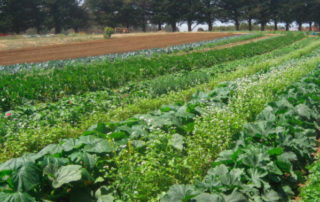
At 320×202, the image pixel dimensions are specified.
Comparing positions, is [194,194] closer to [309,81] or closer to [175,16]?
Answer: [309,81]

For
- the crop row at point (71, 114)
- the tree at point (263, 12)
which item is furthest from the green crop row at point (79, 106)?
the tree at point (263, 12)

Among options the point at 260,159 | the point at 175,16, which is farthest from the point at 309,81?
the point at 175,16

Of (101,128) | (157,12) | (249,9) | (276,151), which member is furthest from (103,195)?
Answer: (249,9)

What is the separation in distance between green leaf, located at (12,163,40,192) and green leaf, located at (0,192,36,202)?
0.09 meters

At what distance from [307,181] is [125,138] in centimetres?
273

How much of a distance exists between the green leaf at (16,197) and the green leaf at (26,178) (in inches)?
3.6

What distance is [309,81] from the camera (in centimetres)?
772

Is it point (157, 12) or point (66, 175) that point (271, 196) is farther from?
point (157, 12)

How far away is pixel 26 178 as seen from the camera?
9.93ft

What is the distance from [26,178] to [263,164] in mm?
2825

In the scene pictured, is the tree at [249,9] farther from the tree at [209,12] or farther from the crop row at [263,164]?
the crop row at [263,164]

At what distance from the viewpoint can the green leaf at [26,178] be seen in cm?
297

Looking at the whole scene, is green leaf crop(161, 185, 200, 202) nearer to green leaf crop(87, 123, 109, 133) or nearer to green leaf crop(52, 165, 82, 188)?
green leaf crop(52, 165, 82, 188)

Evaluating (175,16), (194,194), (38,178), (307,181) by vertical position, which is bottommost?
(307,181)
